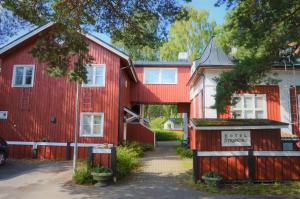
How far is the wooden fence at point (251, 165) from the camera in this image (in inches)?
413

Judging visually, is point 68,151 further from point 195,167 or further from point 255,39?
point 255,39

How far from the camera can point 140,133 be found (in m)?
24.0

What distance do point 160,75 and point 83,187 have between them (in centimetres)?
1655

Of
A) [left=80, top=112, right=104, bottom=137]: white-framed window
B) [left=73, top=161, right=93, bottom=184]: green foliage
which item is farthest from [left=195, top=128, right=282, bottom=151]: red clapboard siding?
[left=80, top=112, right=104, bottom=137]: white-framed window

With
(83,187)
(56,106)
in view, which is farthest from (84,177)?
(56,106)

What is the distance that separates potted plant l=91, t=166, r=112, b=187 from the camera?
33.5 ft

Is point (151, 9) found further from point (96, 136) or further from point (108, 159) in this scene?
point (96, 136)

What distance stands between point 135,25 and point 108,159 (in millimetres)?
4973

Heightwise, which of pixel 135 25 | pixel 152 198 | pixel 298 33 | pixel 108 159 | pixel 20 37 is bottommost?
pixel 152 198

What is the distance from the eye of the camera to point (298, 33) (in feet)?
30.5

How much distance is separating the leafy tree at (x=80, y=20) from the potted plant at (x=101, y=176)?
11.3 ft

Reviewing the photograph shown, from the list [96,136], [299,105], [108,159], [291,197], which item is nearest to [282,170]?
[291,197]

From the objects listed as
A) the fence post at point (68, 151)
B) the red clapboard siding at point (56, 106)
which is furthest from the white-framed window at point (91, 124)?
the fence post at point (68, 151)

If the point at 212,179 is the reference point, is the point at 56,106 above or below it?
above
